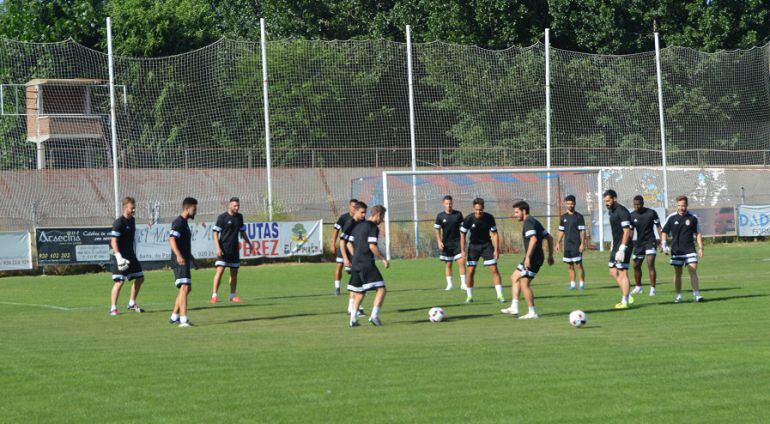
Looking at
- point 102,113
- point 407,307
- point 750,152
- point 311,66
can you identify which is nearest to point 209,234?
point 102,113

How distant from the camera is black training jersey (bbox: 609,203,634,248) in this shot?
20344mm

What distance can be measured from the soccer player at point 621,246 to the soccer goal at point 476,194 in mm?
17154

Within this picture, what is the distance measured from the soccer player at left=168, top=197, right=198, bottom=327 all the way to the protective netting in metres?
19.3

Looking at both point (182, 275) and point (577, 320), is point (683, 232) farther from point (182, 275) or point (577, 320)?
point (182, 275)

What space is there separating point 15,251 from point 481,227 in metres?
16.8

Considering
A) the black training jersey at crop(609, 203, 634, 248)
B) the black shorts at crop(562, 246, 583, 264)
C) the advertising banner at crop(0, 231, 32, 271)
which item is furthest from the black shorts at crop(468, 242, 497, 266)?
the advertising banner at crop(0, 231, 32, 271)

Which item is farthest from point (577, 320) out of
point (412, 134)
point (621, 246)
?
point (412, 134)

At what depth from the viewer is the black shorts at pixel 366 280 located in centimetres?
1692

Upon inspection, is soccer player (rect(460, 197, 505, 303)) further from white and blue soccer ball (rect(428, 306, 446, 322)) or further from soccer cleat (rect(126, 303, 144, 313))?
soccer cleat (rect(126, 303, 144, 313))

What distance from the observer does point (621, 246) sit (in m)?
19.8

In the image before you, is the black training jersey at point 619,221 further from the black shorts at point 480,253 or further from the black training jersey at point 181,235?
the black training jersey at point 181,235

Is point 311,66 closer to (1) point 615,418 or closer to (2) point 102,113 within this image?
(2) point 102,113

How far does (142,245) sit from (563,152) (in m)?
19.2

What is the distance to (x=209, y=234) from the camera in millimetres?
34719
